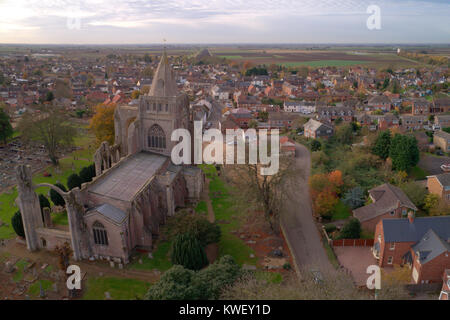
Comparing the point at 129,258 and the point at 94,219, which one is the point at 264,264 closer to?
the point at 129,258

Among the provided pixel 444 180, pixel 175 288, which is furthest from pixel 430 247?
pixel 175 288

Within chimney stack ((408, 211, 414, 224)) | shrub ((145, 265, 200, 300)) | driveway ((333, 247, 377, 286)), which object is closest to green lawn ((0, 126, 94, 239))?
shrub ((145, 265, 200, 300))

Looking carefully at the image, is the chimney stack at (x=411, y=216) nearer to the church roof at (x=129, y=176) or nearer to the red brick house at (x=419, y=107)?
the church roof at (x=129, y=176)

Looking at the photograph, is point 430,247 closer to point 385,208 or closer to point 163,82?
point 385,208

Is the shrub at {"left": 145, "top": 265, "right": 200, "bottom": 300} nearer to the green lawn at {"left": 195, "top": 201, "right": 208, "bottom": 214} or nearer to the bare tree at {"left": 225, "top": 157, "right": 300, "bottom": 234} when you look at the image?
the bare tree at {"left": 225, "top": 157, "right": 300, "bottom": 234}
